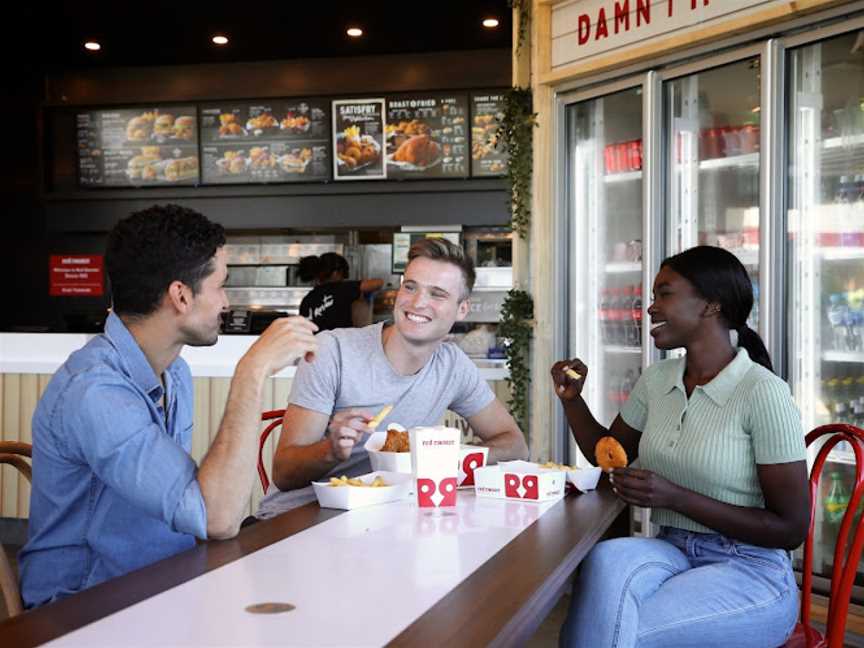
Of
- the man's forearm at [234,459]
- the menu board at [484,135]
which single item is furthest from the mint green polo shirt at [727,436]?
the menu board at [484,135]

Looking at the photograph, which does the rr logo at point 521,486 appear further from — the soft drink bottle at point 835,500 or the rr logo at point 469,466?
the soft drink bottle at point 835,500

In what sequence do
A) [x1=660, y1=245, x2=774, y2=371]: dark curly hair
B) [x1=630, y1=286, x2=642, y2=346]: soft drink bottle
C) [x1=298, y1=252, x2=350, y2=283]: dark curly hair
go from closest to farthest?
[x1=660, y1=245, x2=774, y2=371]: dark curly hair
[x1=630, y1=286, x2=642, y2=346]: soft drink bottle
[x1=298, y1=252, x2=350, y2=283]: dark curly hair

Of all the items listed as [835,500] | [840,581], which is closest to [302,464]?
[840,581]

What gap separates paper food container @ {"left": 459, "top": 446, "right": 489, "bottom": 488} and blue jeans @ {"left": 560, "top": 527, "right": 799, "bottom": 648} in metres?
0.40

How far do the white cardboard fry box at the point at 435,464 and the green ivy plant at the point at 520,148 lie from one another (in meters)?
2.96

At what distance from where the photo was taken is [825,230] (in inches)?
153

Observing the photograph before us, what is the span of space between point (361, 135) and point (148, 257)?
614cm

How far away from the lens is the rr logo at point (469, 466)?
2.32 metres

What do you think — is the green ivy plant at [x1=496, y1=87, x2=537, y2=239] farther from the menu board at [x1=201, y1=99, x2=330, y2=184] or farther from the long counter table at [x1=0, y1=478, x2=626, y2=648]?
the menu board at [x1=201, y1=99, x2=330, y2=184]

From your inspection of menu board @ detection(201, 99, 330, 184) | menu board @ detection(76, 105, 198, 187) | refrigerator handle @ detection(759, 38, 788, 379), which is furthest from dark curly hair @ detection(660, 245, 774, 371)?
menu board @ detection(76, 105, 198, 187)

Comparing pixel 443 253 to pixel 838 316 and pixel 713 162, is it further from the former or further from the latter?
pixel 713 162

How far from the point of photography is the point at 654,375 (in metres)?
2.55

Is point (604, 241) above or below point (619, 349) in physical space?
above

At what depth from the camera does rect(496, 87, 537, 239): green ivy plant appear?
192 inches
